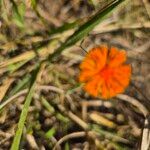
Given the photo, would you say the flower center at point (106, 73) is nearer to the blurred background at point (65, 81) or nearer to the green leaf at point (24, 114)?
the blurred background at point (65, 81)

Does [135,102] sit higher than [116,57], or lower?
lower

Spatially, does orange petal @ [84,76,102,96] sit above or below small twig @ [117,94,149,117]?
above

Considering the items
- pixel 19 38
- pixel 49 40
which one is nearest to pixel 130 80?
pixel 49 40

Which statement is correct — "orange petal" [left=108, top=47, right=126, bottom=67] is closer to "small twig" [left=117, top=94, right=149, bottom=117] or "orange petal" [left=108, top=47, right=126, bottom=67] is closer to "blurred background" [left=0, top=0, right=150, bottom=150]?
"blurred background" [left=0, top=0, right=150, bottom=150]

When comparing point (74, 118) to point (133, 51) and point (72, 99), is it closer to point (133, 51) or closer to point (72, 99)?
point (72, 99)

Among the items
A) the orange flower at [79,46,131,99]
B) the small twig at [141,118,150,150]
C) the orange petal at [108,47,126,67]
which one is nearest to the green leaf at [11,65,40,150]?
the orange flower at [79,46,131,99]

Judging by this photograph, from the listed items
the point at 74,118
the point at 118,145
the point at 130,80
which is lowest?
the point at 118,145

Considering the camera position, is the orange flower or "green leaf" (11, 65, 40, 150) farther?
the orange flower

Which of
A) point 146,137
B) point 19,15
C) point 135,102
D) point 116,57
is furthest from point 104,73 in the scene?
point 19,15

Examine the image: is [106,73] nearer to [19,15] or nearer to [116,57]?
[116,57]
